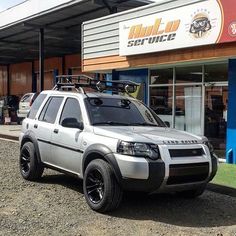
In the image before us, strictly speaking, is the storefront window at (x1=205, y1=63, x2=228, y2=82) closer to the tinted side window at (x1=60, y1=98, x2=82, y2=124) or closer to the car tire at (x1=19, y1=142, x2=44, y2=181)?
the tinted side window at (x1=60, y1=98, x2=82, y2=124)

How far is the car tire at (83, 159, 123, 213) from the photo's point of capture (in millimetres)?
6602

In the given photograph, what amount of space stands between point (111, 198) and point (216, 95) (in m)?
7.72

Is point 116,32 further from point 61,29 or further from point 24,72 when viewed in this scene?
point 24,72

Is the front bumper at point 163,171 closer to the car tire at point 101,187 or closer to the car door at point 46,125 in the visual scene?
the car tire at point 101,187

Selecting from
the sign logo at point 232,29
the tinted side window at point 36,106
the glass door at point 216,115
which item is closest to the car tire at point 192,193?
the tinted side window at point 36,106

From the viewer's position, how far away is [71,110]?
8.16m

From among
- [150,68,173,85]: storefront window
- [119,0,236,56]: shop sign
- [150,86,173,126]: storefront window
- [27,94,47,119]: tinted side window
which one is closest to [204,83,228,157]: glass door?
[150,86,173,126]: storefront window

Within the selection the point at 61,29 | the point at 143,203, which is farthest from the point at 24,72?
the point at 143,203

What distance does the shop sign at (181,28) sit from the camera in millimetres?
11280

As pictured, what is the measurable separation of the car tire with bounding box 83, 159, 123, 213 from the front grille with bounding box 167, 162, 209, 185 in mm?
788

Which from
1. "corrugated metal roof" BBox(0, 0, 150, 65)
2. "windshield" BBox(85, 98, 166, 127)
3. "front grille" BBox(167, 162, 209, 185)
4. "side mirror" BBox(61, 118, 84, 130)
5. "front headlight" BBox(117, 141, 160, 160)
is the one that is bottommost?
"front grille" BBox(167, 162, 209, 185)

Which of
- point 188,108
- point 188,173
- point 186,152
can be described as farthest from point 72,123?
point 188,108

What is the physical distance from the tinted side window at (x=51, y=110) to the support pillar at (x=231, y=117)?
17.9ft

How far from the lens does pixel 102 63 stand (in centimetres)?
1631
